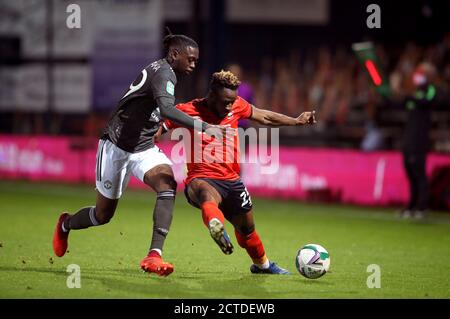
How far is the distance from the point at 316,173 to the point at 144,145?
9.34 meters

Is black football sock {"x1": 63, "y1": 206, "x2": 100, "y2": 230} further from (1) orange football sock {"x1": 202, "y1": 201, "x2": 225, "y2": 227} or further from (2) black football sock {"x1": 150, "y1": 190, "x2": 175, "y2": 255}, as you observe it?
(1) orange football sock {"x1": 202, "y1": 201, "x2": 225, "y2": 227}

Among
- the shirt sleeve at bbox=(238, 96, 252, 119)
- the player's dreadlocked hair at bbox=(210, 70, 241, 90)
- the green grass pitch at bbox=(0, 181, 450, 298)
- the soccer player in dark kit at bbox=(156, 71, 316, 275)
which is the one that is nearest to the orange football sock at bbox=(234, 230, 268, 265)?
the soccer player in dark kit at bbox=(156, 71, 316, 275)

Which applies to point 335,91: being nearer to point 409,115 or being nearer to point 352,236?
point 409,115

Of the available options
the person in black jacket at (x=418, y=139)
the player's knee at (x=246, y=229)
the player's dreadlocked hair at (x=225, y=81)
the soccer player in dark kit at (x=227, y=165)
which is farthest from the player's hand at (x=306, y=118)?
the person in black jacket at (x=418, y=139)

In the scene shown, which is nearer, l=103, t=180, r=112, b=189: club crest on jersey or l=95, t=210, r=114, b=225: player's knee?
l=103, t=180, r=112, b=189: club crest on jersey

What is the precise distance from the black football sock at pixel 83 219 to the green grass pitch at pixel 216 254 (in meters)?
0.41

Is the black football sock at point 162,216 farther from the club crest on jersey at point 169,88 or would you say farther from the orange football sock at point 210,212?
the club crest on jersey at point 169,88

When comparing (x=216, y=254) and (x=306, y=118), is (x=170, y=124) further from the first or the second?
(x=216, y=254)

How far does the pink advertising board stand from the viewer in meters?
17.7

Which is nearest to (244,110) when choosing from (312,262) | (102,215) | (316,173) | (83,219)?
(312,262)

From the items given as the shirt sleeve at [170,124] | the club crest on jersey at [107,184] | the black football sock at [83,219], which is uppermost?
the shirt sleeve at [170,124]

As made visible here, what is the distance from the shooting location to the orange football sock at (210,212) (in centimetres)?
859

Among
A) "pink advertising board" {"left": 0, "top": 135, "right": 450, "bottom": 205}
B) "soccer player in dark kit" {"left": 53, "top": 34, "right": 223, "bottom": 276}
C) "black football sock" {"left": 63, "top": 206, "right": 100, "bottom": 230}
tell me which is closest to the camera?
"soccer player in dark kit" {"left": 53, "top": 34, "right": 223, "bottom": 276}
